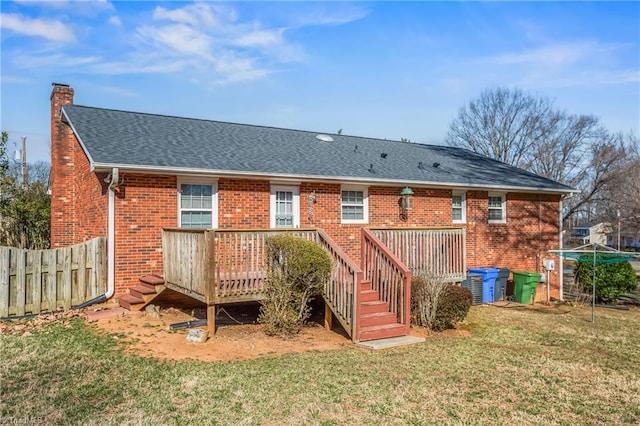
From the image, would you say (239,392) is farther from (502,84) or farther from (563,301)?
(502,84)

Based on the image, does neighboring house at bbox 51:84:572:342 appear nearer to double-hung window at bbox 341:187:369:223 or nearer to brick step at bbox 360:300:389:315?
double-hung window at bbox 341:187:369:223

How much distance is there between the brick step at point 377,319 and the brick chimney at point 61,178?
9150 millimetres

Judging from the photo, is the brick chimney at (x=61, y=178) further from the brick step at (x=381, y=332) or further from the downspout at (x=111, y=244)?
the brick step at (x=381, y=332)

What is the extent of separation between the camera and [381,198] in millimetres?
12883

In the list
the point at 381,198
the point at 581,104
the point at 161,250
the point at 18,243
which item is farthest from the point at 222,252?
the point at 581,104

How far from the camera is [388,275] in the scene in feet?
28.5

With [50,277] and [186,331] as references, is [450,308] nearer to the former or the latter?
[186,331]

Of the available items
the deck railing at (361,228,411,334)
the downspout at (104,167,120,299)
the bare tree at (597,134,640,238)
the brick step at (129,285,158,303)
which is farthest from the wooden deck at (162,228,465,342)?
the bare tree at (597,134,640,238)

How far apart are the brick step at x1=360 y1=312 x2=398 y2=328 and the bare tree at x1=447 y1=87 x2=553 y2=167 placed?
30.1 metres

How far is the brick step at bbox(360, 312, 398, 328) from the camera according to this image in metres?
8.12

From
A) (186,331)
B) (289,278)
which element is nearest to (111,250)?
(186,331)

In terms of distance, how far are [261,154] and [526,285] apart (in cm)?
893

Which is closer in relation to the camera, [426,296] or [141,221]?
[426,296]

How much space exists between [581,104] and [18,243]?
3555 cm
